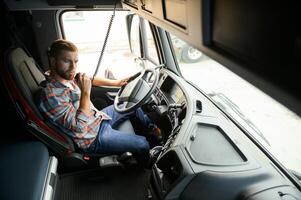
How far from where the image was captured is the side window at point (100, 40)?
8.01 feet

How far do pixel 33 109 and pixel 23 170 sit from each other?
0.40 meters

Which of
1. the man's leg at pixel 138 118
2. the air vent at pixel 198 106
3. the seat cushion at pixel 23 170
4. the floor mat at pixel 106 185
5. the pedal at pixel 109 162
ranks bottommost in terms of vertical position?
the floor mat at pixel 106 185

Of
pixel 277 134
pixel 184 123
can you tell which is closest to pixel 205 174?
pixel 184 123

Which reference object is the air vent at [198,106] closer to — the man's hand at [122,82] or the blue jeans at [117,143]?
the blue jeans at [117,143]

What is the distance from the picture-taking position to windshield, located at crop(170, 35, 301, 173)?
44.9 inches

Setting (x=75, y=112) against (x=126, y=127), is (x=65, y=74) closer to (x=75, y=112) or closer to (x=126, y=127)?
(x=75, y=112)

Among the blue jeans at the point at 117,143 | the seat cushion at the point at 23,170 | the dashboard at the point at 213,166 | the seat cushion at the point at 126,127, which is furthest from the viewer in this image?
the seat cushion at the point at 126,127

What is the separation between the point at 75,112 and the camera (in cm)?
176

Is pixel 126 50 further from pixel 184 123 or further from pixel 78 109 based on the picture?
pixel 184 123

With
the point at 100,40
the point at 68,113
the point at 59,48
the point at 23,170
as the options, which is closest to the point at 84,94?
the point at 68,113

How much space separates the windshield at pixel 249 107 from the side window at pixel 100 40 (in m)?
0.80

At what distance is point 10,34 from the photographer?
6.46 ft

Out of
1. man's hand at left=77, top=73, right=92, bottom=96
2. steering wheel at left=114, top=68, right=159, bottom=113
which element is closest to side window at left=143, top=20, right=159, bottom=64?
steering wheel at left=114, top=68, right=159, bottom=113

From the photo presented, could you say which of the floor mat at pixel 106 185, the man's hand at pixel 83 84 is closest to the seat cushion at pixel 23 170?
the floor mat at pixel 106 185
